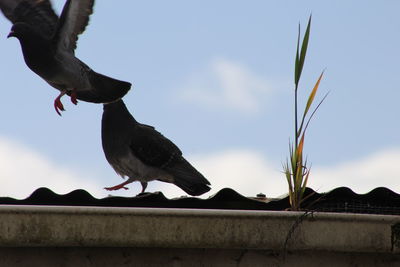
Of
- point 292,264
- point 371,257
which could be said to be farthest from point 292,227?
point 371,257

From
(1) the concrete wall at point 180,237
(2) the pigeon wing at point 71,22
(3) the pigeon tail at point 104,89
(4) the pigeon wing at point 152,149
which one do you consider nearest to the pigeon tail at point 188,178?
(4) the pigeon wing at point 152,149

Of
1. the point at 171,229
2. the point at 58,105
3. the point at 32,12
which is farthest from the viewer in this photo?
the point at 32,12

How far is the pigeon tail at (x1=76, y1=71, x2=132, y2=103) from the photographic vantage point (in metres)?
8.94

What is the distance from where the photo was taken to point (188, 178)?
31.2 ft

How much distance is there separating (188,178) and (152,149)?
27.7 inches

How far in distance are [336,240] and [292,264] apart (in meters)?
0.36

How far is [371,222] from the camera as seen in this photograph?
17.1 ft

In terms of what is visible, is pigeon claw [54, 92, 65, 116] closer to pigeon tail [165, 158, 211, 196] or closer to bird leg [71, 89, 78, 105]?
bird leg [71, 89, 78, 105]

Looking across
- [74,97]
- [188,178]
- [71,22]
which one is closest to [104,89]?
[74,97]

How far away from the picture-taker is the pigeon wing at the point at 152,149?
384 inches

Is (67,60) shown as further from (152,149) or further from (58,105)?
(152,149)

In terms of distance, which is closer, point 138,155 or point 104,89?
point 104,89

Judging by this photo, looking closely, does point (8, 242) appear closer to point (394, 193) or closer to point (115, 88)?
point (394, 193)

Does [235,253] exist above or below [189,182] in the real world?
below
